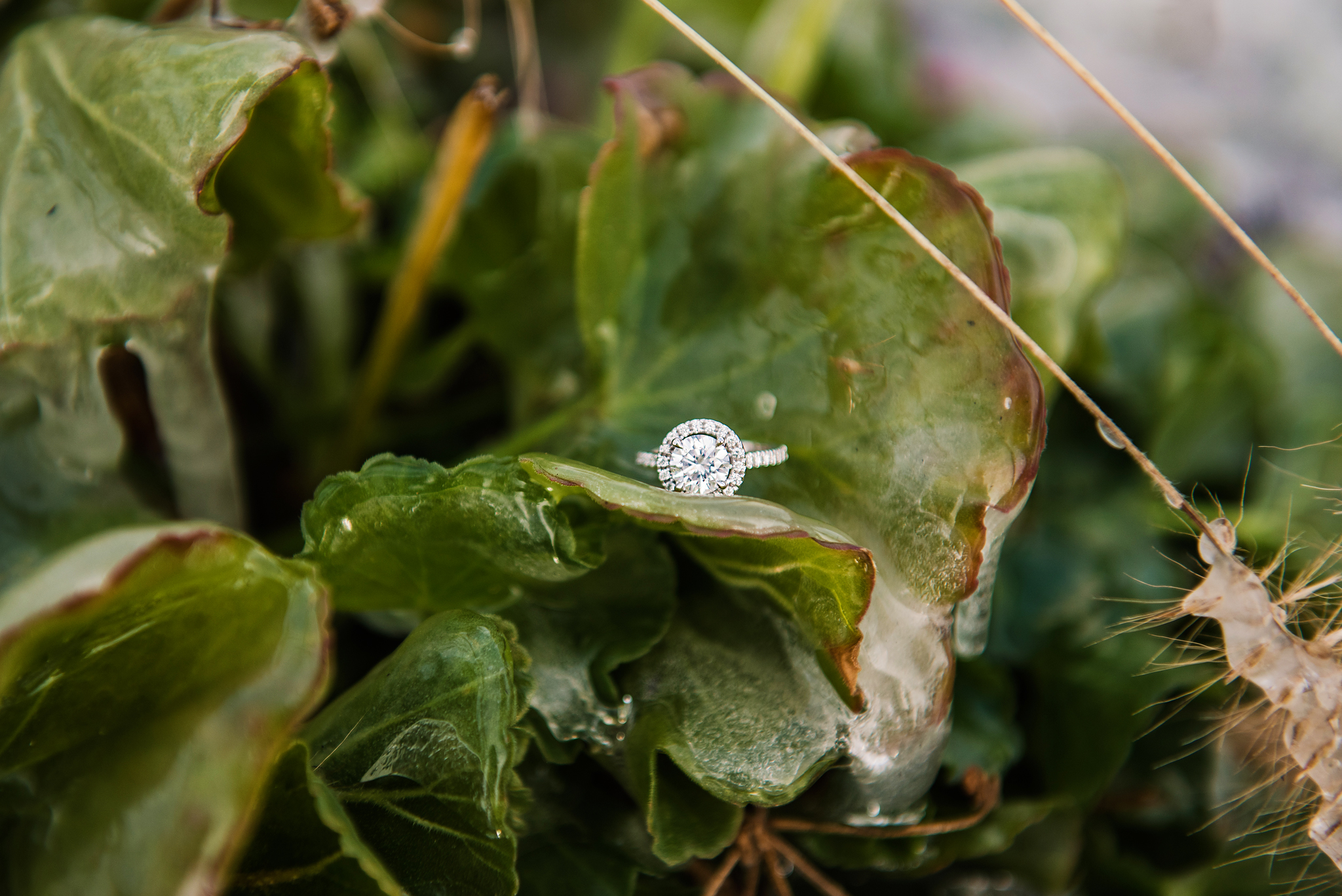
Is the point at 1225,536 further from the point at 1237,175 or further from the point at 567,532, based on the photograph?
the point at 1237,175

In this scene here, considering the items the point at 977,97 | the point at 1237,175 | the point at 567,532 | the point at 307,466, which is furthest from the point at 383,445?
the point at 1237,175

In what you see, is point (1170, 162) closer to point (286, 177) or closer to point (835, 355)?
point (835, 355)

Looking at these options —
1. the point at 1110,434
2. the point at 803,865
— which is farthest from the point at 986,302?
the point at 803,865

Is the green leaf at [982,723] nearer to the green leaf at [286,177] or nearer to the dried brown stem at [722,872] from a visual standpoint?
the dried brown stem at [722,872]

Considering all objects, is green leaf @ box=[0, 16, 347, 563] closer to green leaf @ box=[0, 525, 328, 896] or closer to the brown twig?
green leaf @ box=[0, 525, 328, 896]

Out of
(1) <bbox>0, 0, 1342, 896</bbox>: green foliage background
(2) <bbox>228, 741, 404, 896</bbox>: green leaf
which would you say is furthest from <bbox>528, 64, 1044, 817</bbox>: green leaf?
(2) <bbox>228, 741, 404, 896</bbox>: green leaf
